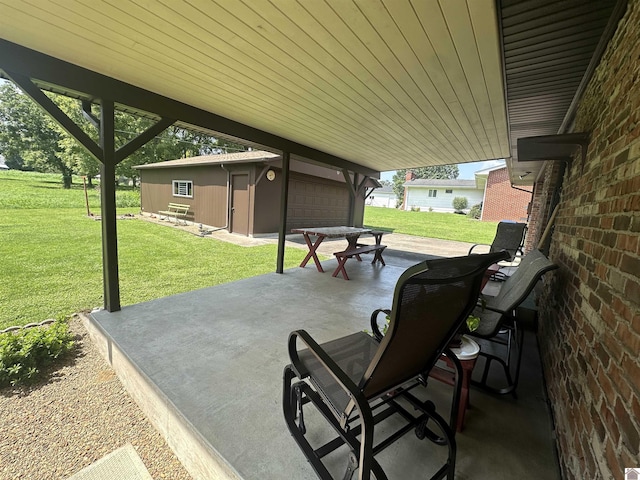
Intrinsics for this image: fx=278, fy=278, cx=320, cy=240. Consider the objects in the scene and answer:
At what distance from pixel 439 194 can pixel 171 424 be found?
27006 millimetres

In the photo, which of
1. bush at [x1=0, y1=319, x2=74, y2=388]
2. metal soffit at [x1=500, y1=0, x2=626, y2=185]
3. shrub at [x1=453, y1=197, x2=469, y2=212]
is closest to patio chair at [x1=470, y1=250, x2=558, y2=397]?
metal soffit at [x1=500, y1=0, x2=626, y2=185]

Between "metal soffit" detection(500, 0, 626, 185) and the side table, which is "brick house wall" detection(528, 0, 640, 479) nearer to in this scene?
"metal soffit" detection(500, 0, 626, 185)

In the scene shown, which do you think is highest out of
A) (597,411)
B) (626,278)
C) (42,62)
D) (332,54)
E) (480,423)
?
(332,54)

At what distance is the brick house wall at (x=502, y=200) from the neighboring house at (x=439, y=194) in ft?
17.1

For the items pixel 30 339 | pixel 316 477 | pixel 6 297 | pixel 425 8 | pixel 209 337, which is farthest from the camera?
pixel 6 297

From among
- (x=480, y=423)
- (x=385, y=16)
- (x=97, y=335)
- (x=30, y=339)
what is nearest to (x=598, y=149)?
(x=385, y=16)

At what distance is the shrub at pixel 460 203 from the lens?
76.3 feet

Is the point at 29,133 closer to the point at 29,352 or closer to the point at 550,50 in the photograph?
the point at 29,352

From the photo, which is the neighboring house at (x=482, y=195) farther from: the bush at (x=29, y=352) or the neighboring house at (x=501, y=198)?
the bush at (x=29, y=352)

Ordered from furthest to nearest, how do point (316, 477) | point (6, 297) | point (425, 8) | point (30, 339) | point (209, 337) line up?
point (6, 297)
point (209, 337)
point (30, 339)
point (425, 8)
point (316, 477)

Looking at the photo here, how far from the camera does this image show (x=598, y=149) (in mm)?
1772

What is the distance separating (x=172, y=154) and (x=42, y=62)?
70.3ft

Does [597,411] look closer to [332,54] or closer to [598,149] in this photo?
[598,149]

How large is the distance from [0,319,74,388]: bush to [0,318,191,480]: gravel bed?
0.33ft
